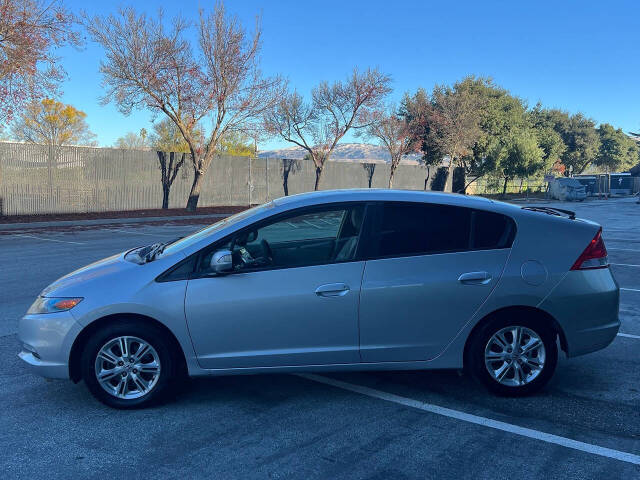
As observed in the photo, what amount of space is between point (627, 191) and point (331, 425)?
58.1 metres

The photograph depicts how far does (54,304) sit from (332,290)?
6.66 ft

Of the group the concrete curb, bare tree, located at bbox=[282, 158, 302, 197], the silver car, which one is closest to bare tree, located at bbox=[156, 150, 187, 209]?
the concrete curb

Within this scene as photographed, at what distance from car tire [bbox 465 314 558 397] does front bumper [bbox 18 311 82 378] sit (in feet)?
9.72

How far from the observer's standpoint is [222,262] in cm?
395

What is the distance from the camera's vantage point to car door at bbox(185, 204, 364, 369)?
394 cm

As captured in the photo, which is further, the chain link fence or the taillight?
the chain link fence

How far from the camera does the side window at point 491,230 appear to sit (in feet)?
13.9

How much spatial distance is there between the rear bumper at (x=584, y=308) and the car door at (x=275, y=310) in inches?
61.2

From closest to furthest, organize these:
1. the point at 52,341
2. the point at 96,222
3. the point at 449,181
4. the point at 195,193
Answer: the point at 52,341, the point at 96,222, the point at 195,193, the point at 449,181

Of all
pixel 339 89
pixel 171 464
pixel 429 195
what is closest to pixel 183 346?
pixel 171 464

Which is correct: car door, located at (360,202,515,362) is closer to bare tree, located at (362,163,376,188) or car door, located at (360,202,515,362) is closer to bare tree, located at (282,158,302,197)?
bare tree, located at (282,158,302,197)

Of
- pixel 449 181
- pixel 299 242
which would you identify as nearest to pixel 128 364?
pixel 299 242

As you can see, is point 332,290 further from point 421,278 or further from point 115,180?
point 115,180

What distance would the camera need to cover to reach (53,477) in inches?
122
